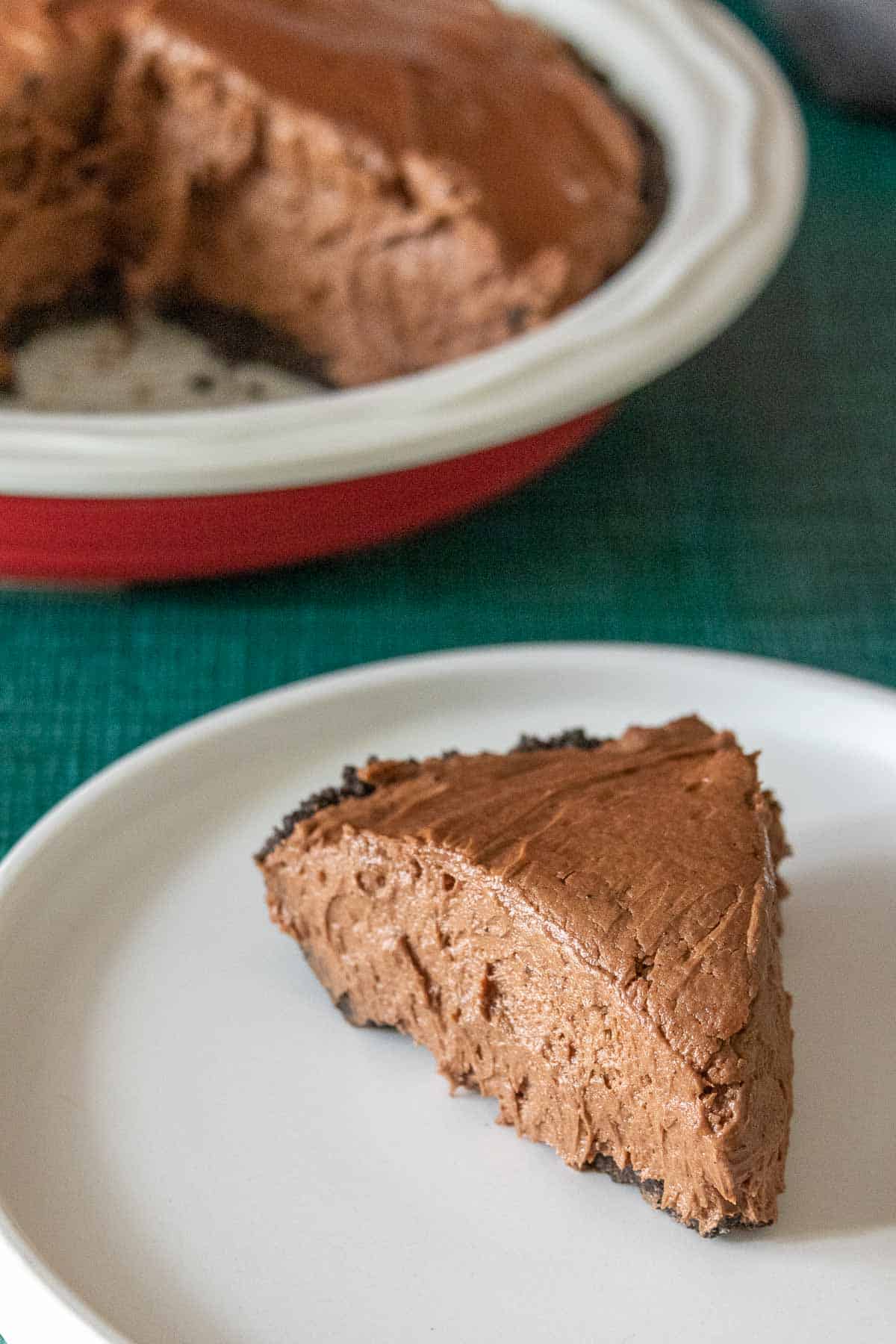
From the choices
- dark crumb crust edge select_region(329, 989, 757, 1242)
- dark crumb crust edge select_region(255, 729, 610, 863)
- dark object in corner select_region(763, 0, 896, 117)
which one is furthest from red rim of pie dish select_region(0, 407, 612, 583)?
dark object in corner select_region(763, 0, 896, 117)

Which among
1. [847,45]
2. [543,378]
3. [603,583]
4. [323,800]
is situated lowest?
[603,583]

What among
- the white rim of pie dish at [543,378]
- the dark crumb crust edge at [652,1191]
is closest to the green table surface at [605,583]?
the white rim of pie dish at [543,378]

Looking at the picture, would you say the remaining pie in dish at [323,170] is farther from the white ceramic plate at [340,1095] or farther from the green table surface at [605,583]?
the white ceramic plate at [340,1095]

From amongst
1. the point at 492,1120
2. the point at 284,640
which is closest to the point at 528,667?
the point at 284,640

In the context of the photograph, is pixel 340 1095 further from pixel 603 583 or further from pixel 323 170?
pixel 323 170

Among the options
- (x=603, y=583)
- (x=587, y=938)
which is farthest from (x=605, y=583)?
(x=587, y=938)

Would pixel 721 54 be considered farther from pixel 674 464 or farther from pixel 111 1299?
pixel 111 1299
